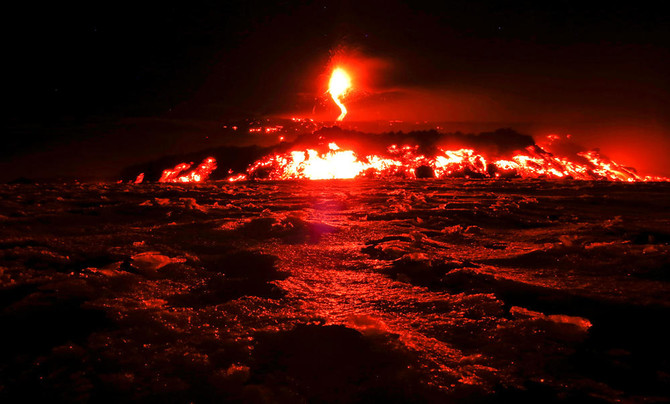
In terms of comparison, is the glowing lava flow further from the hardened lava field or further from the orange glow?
the hardened lava field

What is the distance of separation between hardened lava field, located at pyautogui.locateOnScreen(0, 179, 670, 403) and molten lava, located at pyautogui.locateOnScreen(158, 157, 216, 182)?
12068 centimetres

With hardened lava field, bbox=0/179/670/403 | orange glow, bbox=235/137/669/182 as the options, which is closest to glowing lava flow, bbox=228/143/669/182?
orange glow, bbox=235/137/669/182

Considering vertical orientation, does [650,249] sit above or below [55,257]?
above

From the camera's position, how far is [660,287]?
147 inches

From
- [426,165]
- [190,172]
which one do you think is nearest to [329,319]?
[426,165]

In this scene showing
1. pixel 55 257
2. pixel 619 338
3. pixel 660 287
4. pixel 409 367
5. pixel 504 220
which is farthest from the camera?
pixel 504 220

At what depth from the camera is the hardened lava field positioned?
7.11ft

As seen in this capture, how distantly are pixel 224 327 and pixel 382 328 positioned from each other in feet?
4.52

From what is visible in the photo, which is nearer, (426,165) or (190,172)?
(426,165)

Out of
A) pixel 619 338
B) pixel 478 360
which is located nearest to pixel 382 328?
pixel 478 360

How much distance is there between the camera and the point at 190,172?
126 metres

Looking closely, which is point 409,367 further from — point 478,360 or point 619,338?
point 619,338

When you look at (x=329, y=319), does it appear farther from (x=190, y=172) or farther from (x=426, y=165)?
(x=190, y=172)

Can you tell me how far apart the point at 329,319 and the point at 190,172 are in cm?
13566
